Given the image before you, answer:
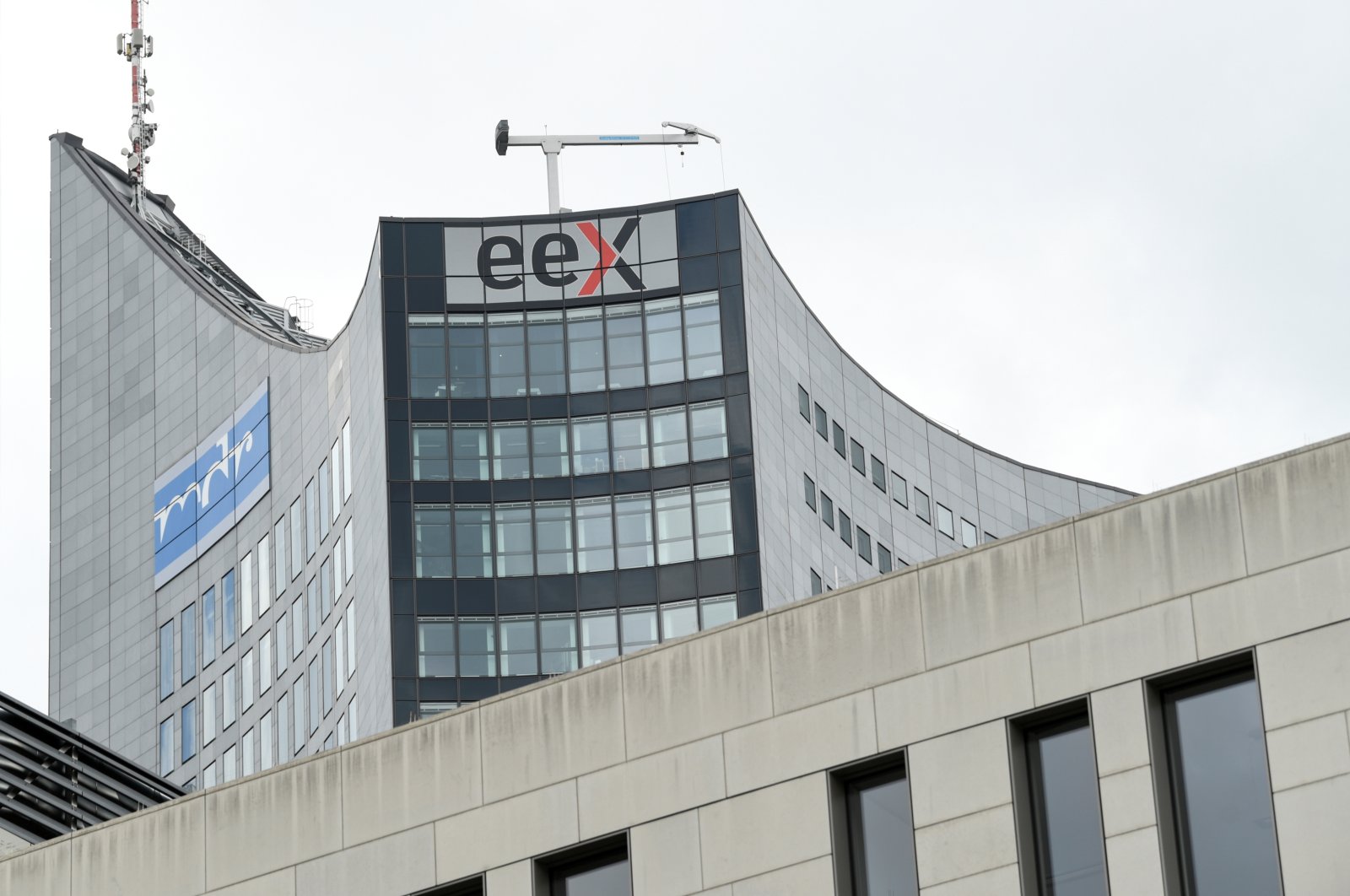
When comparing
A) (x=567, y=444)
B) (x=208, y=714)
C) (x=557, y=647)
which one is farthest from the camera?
(x=208, y=714)

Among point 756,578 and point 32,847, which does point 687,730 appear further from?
point 756,578

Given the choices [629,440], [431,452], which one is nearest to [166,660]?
[431,452]

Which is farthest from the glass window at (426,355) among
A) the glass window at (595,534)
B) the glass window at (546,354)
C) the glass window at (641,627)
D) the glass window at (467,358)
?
the glass window at (641,627)

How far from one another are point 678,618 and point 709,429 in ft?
22.8

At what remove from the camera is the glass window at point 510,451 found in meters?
96.1

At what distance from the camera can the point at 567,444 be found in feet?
316

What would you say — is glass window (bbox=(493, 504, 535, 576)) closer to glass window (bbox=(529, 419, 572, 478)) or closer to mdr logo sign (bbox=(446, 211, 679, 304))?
glass window (bbox=(529, 419, 572, 478))

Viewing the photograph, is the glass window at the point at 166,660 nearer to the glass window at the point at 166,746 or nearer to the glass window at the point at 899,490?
the glass window at the point at 166,746

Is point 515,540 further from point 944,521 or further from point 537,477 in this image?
point 944,521

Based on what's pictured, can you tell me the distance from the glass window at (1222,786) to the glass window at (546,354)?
7112 centimetres

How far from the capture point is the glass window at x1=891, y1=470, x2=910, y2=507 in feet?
365

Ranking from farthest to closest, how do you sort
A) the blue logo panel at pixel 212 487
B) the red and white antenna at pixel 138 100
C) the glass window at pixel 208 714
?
the red and white antenna at pixel 138 100, the blue logo panel at pixel 212 487, the glass window at pixel 208 714

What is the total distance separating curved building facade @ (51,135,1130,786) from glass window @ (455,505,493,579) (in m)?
0.09

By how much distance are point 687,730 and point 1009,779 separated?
13.3 ft
